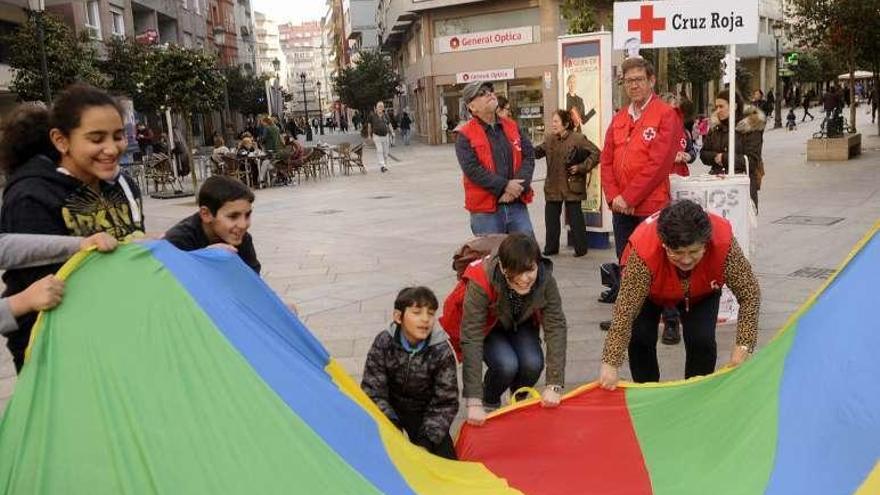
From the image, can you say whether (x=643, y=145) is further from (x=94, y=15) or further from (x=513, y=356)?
(x=94, y=15)

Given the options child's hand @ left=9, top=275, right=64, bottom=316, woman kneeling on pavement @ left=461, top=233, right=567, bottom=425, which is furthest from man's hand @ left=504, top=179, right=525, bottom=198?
child's hand @ left=9, top=275, right=64, bottom=316

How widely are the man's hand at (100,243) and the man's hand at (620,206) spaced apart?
156 inches

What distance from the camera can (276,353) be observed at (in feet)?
9.68

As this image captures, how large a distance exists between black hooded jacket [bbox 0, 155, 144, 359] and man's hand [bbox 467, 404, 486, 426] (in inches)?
72.7

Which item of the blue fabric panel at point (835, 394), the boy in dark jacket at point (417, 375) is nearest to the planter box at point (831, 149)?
the blue fabric panel at point (835, 394)

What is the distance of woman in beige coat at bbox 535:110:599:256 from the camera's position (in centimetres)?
849

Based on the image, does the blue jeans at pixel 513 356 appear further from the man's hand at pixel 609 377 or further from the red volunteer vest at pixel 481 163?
the red volunteer vest at pixel 481 163

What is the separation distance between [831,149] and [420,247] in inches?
484

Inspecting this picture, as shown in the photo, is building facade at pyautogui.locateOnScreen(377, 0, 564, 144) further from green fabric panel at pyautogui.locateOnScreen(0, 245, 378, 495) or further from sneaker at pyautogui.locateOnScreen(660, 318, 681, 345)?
green fabric panel at pyautogui.locateOnScreen(0, 245, 378, 495)

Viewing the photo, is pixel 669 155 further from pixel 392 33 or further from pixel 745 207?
pixel 392 33

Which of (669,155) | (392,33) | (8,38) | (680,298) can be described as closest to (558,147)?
(669,155)

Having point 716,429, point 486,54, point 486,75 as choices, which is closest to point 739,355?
point 716,429

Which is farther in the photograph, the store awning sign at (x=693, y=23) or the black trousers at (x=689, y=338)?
the store awning sign at (x=693, y=23)

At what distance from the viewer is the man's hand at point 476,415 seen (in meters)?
3.77
